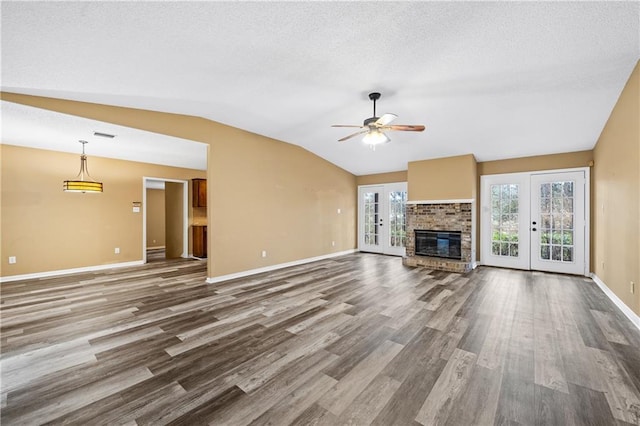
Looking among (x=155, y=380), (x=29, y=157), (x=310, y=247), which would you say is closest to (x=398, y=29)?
(x=155, y=380)

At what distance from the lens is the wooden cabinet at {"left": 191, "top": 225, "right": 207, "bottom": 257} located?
23.7 feet

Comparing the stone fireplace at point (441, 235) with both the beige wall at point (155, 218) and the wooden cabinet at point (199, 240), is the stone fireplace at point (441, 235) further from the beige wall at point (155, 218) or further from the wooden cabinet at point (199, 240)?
the beige wall at point (155, 218)

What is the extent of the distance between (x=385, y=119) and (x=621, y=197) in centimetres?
327

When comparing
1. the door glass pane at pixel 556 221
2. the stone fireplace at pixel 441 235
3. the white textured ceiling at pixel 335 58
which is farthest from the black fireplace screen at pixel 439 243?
the white textured ceiling at pixel 335 58

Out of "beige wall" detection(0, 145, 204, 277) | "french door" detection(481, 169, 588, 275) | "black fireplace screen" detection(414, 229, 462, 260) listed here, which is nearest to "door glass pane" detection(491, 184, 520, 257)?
"french door" detection(481, 169, 588, 275)

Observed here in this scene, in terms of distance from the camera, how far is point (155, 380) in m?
1.94

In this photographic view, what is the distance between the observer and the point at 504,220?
5840 mm

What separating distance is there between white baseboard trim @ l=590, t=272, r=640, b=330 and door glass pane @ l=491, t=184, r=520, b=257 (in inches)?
55.0

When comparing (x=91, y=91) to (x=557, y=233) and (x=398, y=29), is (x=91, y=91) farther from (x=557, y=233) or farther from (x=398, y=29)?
(x=557, y=233)

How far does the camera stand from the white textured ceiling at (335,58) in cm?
205

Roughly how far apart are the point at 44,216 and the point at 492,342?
303 inches

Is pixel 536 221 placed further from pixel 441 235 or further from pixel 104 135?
pixel 104 135

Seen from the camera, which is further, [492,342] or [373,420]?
[492,342]

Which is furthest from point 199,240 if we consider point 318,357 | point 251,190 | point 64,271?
point 318,357
